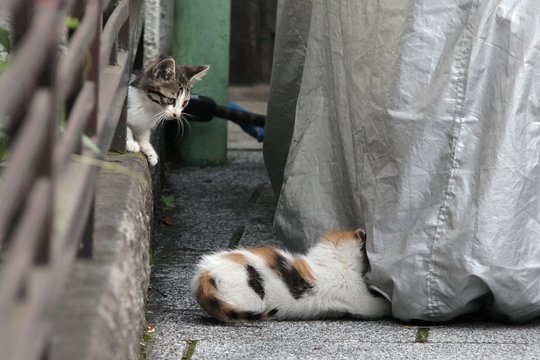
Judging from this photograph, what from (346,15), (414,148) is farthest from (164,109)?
(414,148)

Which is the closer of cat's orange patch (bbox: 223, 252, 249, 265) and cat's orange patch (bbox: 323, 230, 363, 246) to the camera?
cat's orange patch (bbox: 223, 252, 249, 265)

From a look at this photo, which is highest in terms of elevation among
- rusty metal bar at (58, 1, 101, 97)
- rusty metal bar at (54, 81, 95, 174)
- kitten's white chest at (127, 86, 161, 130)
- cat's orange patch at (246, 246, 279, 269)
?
rusty metal bar at (58, 1, 101, 97)

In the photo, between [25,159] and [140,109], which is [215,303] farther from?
[25,159]

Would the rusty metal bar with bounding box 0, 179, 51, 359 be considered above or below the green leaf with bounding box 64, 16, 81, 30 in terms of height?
below

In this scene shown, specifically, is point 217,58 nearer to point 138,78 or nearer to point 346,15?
point 138,78

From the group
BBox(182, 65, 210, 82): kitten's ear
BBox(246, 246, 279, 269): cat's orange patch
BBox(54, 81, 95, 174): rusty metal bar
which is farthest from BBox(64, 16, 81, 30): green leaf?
BBox(182, 65, 210, 82): kitten's ear

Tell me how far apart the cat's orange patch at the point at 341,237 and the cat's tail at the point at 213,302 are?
418 millimetres

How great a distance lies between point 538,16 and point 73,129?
6.34ft

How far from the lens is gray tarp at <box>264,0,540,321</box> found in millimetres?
3123

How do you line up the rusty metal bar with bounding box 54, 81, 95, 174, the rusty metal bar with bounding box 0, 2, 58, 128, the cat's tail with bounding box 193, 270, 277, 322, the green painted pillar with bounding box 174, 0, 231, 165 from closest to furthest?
1. the rusty metal bar with bounding box 0, 2, 58, 128
2. the rusty metal bar with bounding box 54, 81, 95, 174
3. the cat's tail with bounding box 193, 270, 277, 322
4. the green painted pillar with bounding box 174, 0, 231, 165

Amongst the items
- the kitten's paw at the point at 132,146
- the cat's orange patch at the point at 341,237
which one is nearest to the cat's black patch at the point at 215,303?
the cat's orange patch at the point at 341,237

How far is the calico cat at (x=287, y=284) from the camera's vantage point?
312cm

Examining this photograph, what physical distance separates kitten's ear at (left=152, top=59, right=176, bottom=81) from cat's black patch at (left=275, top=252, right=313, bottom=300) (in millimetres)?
1157

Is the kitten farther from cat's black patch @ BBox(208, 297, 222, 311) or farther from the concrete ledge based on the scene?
cat's black patch @ BBox(208, 297, 222, 311)
